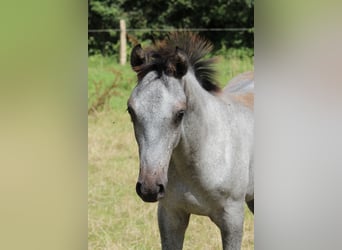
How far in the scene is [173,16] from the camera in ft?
28.7

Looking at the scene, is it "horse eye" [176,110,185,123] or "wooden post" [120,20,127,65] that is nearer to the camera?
"horse eye" [176,110,185,123]

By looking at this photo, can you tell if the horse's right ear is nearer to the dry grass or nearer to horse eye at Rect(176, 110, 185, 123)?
horse eye at Rect(176, 110, 185, 123)

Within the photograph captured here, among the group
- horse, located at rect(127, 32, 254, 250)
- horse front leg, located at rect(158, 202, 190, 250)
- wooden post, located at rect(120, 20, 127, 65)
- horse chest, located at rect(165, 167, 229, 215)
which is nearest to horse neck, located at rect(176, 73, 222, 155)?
horse, located at rect(127, 32, 254, 250)

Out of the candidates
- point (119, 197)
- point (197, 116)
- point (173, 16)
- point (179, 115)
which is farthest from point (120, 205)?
point (173, 16)

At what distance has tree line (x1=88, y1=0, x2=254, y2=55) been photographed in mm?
8234

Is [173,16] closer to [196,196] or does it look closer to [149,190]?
[196,196]

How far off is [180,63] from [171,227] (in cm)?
56

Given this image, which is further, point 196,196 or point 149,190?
point 196,196

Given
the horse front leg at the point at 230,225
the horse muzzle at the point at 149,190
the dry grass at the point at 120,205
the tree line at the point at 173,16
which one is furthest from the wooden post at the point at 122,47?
the horse muzzle at the point at 149,190

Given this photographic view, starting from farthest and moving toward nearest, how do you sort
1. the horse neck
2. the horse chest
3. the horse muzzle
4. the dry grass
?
the dry grass, the horse chest, the horse neck, the horse muzzle
